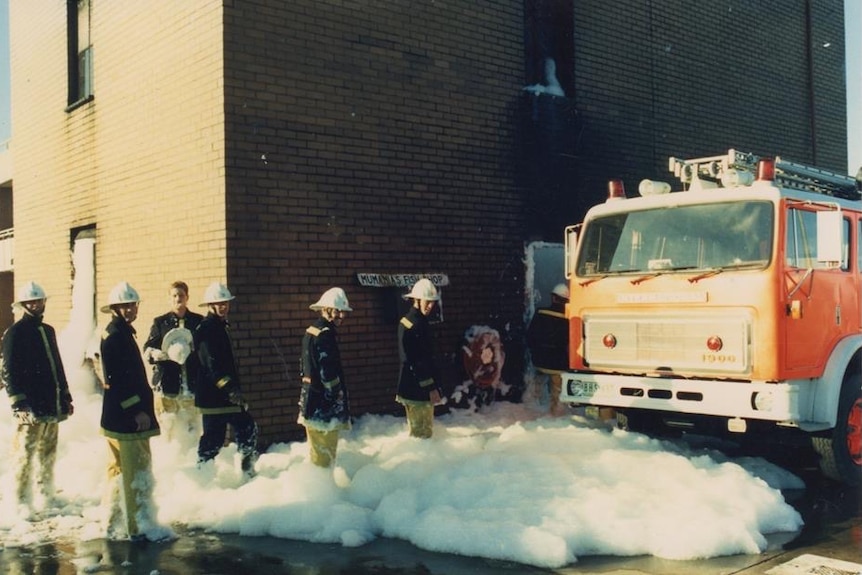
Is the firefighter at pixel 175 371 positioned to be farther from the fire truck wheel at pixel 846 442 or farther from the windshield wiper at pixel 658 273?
the fire truck wheel at pixel 846 442

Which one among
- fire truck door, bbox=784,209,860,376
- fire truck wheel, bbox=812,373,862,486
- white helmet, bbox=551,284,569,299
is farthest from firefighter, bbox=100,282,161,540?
fire truck wheel, bbox=812,373,862,486

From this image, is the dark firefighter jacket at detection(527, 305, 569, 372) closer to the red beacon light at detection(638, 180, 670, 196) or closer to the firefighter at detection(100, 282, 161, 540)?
the red beacon light at detection(638, 180, 670, 196)

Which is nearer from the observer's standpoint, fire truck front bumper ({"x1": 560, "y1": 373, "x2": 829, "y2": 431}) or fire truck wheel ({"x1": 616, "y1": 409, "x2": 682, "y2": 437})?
fire truck front bumper ({"x1": 560, "y1": 373, "x2": 829, "y2": 431})

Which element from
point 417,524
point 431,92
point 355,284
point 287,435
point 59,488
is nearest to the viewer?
point 417,524

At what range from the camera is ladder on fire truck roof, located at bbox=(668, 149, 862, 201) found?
25.5 feet

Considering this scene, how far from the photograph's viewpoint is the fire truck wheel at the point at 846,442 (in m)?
7.34

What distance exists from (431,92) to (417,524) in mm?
5549

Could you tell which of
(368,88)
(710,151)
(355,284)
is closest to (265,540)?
(355,284)

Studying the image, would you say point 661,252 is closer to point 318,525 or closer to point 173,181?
point 318,525

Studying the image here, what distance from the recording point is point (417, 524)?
6.17 m

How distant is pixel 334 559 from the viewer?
18.7 feet

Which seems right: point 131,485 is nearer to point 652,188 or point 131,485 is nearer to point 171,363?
point 171,363

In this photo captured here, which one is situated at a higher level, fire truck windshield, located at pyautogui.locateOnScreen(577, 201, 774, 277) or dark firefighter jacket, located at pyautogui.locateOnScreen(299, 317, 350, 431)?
fire truck windshield, located at pyautogui.locateOnScreen(577, 201, 774, 277)

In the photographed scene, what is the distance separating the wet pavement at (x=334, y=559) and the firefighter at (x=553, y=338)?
368 centimetres
